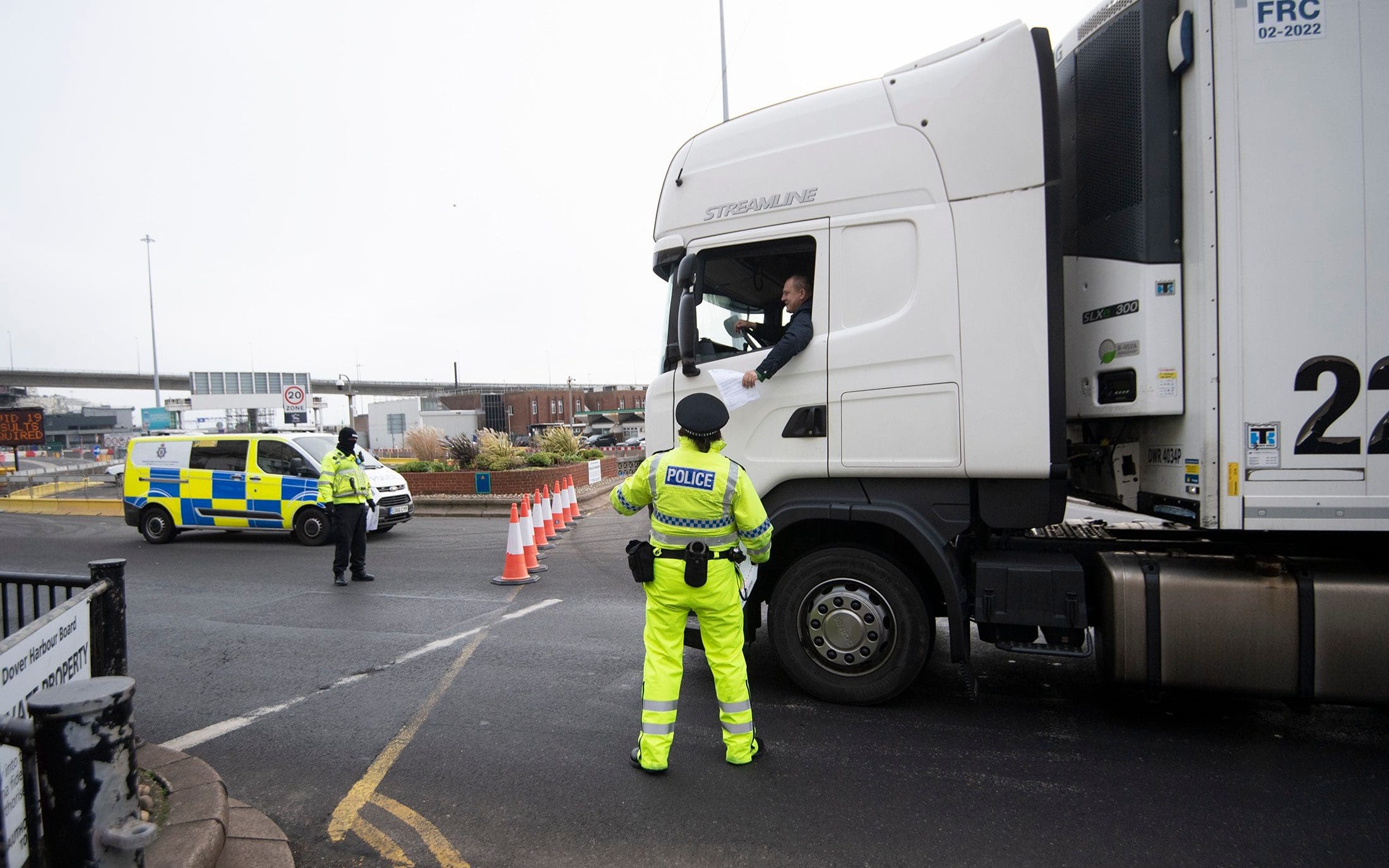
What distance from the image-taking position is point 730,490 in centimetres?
370

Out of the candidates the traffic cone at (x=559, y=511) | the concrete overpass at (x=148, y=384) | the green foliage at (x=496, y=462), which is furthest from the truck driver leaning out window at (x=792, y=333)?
the concrete overpass at (x=148, y=384)

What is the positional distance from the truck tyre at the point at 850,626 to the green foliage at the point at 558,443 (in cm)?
1510

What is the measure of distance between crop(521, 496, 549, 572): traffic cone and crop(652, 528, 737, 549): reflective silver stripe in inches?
226

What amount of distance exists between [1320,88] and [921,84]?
73.5 inches

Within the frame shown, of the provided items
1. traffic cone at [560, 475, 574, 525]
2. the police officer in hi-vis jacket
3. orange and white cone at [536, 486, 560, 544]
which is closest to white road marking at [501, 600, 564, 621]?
the police officer in hi-vis jacket

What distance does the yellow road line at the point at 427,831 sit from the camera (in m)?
2.94

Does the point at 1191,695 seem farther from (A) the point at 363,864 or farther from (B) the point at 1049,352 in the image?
(A) the point at 363,864

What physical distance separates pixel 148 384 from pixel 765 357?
381 feet

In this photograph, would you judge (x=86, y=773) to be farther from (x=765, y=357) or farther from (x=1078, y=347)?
(x=1078, y=347)

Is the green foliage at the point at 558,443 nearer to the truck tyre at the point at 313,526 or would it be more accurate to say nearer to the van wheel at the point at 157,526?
the truck tyre at the point at 313,526

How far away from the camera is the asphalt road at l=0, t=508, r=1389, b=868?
3.01m

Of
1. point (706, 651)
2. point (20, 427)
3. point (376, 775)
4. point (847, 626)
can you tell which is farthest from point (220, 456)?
point (20, 427)

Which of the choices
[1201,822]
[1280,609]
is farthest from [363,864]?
[1280,609]

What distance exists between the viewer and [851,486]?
14.2ft
